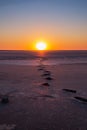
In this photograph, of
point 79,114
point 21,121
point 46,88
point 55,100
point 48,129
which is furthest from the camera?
point 46,88


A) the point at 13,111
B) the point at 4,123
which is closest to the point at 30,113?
the point at 13,111

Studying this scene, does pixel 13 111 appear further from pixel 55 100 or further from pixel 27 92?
pixel 27 92

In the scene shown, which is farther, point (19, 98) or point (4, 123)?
point (19, 98)

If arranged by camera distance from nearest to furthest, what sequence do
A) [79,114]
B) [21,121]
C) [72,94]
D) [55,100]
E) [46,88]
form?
[21,121], [79,114], [55,100], [72,94], [46,88]

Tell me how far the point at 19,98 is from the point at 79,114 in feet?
8.28

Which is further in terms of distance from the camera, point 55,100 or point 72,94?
point 72,94

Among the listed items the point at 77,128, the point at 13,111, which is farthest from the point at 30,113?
the point at 77,128

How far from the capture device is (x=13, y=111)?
719cm

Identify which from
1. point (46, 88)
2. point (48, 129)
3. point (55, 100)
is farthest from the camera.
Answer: point (46, 88)

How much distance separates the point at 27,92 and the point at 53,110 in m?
2.71

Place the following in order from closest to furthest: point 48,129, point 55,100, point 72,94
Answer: point 48,129
point 55,100
point 72,94

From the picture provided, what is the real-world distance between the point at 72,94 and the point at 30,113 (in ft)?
9.45

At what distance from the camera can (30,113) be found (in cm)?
700

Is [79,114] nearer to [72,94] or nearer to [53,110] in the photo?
[53,110]
